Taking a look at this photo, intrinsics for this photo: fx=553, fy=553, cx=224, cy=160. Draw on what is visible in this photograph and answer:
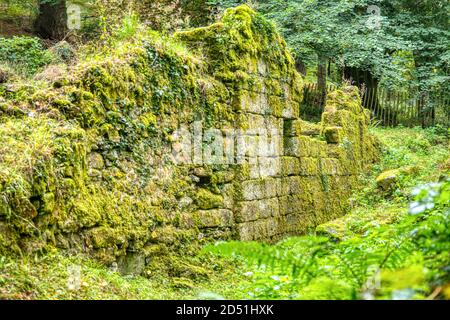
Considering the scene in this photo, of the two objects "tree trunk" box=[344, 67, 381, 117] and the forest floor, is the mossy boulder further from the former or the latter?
"tree trunk" box=[344, 67, 381, 117]

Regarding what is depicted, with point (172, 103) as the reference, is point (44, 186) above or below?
below

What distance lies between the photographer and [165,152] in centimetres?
648

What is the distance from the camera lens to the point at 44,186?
4.48 metres

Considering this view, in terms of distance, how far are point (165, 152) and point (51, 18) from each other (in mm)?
14551

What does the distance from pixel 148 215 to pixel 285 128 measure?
4079 mm

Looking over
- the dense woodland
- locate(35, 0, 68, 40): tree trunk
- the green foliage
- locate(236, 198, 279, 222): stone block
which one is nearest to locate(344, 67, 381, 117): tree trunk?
the dense woodland

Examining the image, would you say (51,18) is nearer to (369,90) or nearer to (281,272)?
(369,90)

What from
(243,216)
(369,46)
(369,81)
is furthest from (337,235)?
(369,81)

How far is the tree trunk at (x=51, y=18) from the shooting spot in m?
18.6

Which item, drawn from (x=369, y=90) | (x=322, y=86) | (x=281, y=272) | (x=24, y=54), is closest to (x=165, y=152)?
(x=281, y=272)

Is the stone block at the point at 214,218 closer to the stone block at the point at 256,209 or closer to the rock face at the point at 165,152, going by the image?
the rock face at the point at 165,152
